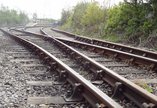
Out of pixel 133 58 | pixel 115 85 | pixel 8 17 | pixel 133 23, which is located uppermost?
pixel 133 23

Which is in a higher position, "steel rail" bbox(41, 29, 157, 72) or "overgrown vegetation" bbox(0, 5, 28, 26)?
"steel rail" bbox(41, 29, 157, 72)

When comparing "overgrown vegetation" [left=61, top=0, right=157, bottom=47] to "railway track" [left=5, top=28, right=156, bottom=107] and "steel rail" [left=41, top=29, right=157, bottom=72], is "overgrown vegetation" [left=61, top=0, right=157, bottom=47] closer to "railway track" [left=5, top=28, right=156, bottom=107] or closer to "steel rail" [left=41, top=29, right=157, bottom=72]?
"steel rail" [left=41, top=29, right=157, bottom=72]

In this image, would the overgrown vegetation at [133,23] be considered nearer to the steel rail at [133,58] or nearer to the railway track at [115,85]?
the steel rail at [133,58]

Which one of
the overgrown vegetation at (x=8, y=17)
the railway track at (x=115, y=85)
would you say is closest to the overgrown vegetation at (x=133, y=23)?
the railway track at (x=115, y=85)

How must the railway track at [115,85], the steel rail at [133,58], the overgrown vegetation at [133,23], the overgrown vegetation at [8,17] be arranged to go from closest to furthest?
the railway track at [115,85]
the steel rail at [133,58]
the overgrown vegetation at [133,23]
the overgrown vegetation at [8,17]

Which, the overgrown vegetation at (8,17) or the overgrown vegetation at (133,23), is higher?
the overgrown vegetation at (133,23)

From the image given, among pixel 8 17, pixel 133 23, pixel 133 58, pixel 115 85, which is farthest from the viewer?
pixel 8 17

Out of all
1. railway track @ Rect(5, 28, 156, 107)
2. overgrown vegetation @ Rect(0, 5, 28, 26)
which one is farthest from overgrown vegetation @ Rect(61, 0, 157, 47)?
overgrown vegetation @ Rect(0, 5, 28, 26)

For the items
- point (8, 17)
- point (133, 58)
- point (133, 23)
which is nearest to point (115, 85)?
point (133, 58)

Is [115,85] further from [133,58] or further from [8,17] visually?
[8,17]

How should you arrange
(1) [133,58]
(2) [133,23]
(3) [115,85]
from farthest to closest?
(2) [133,23] → (1) [133,58] → (3) [115,85]

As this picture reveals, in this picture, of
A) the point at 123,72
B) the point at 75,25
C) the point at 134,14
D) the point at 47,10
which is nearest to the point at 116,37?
the point at 134,14

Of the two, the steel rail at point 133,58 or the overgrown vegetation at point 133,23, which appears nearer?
the steel rail at point 133,58

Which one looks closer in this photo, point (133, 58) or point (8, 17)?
point (133, 58)
